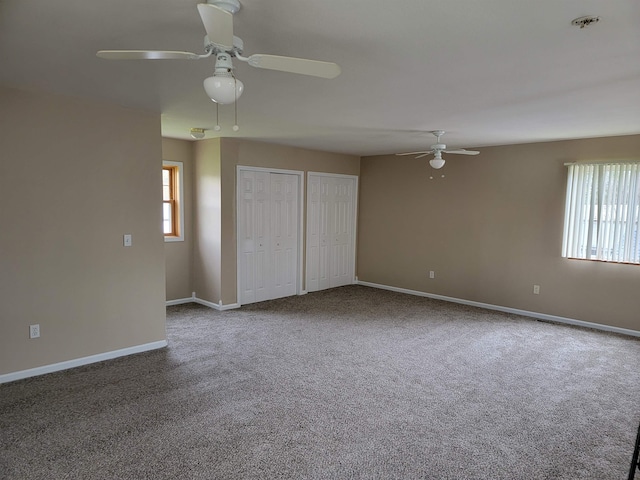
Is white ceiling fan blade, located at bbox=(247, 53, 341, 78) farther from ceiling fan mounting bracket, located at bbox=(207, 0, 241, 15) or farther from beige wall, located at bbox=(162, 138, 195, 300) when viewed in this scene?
beige wall, located at bbox=(162, 138, 195, 300)

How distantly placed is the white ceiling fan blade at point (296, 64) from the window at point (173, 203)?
14.7 ft

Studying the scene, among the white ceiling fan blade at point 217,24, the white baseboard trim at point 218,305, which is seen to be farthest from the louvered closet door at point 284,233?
the white ceiling fan blade at point 217,24

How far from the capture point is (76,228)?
3646 mm

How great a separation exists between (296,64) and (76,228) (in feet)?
9.50

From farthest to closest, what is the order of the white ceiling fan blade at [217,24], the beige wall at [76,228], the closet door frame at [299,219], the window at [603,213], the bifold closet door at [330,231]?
the bifold closet door at [330,231] → the closet door frame at [299,219] → the window at [603,213] → the beige wall at [76,228] → the white ceiling fan blade at [217,24]

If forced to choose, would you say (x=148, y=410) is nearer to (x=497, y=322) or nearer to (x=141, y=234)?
(x=141, y=234)

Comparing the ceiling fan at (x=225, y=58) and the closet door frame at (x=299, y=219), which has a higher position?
the ceiling fan at (x=225, y=58)

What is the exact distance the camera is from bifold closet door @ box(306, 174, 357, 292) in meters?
6.92

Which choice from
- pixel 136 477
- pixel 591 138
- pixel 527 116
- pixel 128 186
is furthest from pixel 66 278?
pixel 591 138

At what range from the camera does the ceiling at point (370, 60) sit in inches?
71.1

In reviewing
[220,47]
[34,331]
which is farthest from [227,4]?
[34,331]

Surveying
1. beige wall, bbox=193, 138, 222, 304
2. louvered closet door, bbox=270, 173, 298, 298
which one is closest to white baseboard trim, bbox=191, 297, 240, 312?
beige wall, bbox=193, 138, 222, 304

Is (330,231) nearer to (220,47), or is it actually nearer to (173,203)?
(173,203)

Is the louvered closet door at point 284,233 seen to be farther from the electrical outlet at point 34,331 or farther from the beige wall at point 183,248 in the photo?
the electrical outlet at point 34,331
